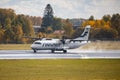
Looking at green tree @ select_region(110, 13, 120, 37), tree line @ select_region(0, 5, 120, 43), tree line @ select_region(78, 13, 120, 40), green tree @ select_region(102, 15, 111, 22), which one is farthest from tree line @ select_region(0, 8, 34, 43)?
green tree @ select_region(110, 13, 120, 37)

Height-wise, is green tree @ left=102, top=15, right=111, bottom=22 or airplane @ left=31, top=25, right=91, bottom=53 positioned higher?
green tree @ left=102, top=15, right=111, bottom=22

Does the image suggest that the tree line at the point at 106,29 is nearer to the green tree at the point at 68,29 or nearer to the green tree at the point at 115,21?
the green tree at the point at 115,21

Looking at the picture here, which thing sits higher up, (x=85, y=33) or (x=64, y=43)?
(x=85, y=33)

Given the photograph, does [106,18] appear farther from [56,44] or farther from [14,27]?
[14,27]

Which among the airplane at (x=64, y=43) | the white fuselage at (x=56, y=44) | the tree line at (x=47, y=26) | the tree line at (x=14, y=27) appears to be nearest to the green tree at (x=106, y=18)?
the tree line at (x=47, y=26)

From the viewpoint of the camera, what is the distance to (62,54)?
6773 millimetres

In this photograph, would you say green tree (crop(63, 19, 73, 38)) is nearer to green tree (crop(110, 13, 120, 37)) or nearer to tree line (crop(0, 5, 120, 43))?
tree line (crop(0, 5, 120, 43))

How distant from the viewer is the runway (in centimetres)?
661

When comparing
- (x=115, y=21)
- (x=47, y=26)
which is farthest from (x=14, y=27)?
(x=115, y=21)

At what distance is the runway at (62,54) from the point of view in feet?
21.7

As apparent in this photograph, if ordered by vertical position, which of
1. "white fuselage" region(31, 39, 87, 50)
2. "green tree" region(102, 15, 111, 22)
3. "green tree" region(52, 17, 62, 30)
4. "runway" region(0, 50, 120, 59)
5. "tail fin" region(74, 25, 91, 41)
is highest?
"green tree" region(102, 15, 111, 22)

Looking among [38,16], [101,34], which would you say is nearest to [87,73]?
[101,34]

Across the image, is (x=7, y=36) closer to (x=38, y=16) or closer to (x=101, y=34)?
(x=38, y=16)

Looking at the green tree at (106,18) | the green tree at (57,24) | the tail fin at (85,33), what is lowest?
the tail fin at (85,33)
